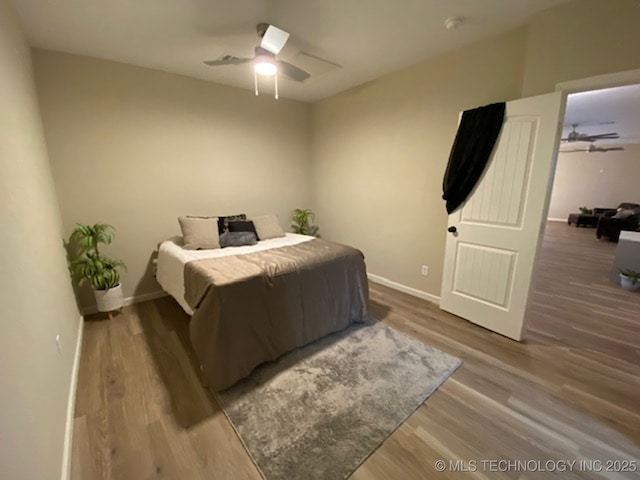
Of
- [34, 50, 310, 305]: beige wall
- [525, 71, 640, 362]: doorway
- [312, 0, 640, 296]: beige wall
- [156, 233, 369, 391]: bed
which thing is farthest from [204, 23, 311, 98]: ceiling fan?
[525, 71, 640, 362]: doorway

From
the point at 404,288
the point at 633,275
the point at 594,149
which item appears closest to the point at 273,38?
the point at 404,288

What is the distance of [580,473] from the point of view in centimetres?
132

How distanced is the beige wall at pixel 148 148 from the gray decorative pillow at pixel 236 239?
70 centimetres

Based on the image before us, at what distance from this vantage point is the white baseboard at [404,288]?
3139 millimetres

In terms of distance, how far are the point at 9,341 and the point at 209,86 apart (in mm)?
3209

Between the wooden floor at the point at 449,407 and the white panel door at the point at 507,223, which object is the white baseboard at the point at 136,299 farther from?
the white panel door at the point at 507,223

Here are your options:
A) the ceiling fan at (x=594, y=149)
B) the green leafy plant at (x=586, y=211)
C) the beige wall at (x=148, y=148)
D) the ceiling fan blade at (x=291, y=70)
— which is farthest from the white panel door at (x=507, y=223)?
the green leafy plant at (x=586, y=211)

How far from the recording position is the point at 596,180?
8.80 m

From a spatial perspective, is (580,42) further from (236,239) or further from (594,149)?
(594,149)

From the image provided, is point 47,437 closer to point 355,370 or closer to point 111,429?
point 111,429

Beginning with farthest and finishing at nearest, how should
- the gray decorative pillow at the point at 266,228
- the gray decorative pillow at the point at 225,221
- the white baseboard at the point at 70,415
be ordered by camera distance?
the gray decorative pillow at the point at 266,228, the gray decorative pillow at the point at 225,221, the white baseboard at the point at 70,415

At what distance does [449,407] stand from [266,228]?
8.40 feet

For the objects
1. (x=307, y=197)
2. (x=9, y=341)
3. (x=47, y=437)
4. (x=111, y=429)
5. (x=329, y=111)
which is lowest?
(x=111, y=429)

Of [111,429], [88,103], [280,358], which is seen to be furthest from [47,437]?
[88,103]
